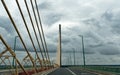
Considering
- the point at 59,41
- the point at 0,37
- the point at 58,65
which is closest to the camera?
the point at 0,37

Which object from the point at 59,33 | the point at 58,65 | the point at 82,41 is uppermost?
the point at 59,33

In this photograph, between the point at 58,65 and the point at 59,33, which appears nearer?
the point at 59,33

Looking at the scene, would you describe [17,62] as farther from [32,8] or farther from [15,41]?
[15,41]

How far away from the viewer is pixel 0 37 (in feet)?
50.3

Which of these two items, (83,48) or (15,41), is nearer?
(15,41)

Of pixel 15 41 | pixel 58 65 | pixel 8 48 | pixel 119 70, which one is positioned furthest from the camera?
pixel 58 65

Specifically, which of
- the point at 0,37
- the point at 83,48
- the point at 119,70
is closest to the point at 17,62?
the point at 0,37

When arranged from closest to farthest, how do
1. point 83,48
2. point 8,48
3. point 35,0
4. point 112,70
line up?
point 8,48 → point 35,0 → point 112,70 → point 83,48

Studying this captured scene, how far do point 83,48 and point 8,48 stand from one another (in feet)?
169

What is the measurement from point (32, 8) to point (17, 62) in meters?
9.92

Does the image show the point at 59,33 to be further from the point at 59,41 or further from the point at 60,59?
the point at 60,59

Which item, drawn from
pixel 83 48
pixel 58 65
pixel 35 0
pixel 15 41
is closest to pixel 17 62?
pixel 35 0

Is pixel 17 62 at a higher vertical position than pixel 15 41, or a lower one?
lower

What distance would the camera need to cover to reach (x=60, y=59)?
414ft
